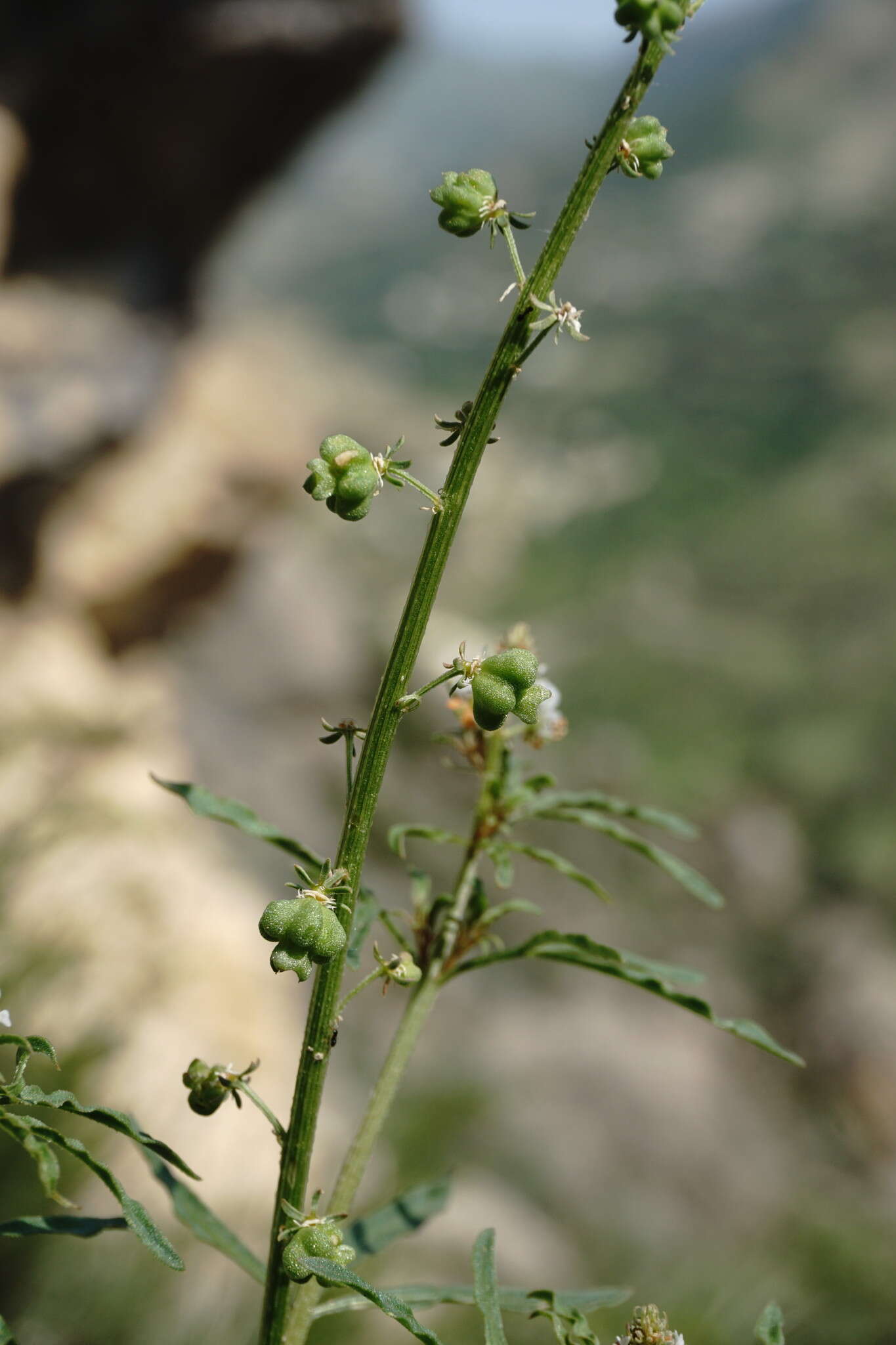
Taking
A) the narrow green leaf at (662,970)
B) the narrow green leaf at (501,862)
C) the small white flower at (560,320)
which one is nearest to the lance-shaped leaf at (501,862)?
the narrow green leaf at (501,862)

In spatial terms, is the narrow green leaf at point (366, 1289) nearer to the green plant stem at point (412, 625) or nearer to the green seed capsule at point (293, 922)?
the green plant stem at point (412, 625)

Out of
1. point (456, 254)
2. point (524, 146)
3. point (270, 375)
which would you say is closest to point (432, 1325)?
point (270, 375)

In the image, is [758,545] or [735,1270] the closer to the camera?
[735,1270]

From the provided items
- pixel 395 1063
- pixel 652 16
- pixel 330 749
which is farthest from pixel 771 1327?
pixel 330 749

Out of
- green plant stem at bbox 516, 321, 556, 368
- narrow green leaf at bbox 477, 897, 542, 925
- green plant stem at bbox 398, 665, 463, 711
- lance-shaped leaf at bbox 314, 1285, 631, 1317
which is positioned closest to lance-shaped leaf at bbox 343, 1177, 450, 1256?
lance-shaped leaf at bbox 314, 1285, 631, 1317

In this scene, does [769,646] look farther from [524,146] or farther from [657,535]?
[524,146]

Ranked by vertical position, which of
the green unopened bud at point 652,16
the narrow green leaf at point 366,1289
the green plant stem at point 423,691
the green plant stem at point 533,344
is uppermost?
the green unopened bud at point 652,16
